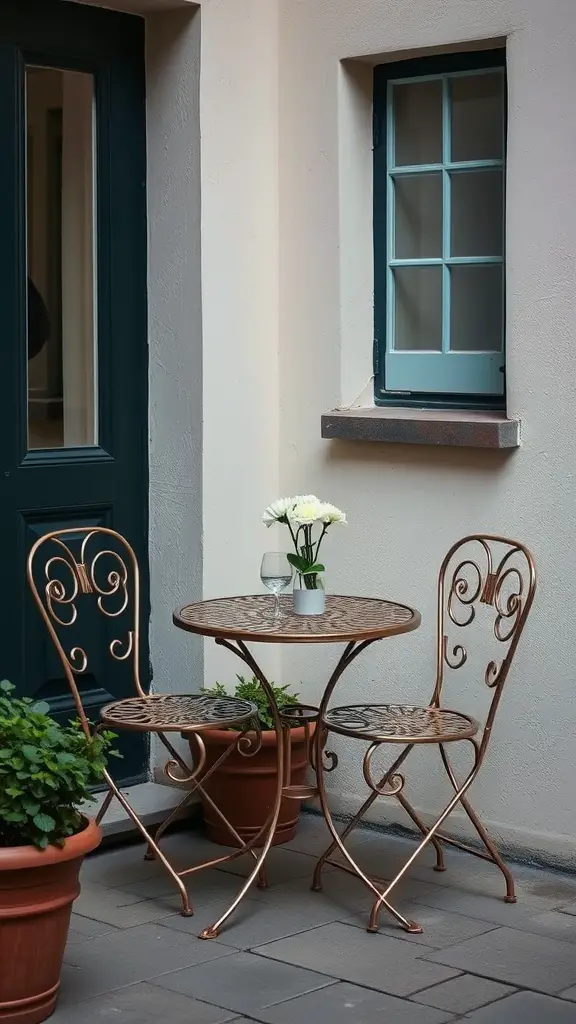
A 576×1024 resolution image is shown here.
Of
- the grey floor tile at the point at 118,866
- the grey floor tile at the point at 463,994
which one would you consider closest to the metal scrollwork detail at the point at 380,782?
the grey floor tile at the point at 463,994

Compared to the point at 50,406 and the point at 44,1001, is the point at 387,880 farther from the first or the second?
the point at 50,406

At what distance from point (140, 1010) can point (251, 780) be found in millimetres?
1327

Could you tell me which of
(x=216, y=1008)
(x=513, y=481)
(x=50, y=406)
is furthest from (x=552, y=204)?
(x=216, y=1008)

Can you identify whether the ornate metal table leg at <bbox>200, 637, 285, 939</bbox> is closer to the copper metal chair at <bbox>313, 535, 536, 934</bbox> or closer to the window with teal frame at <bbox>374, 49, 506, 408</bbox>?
the copper metal chair at <bbox>313, 535, 536, 934</bbox>

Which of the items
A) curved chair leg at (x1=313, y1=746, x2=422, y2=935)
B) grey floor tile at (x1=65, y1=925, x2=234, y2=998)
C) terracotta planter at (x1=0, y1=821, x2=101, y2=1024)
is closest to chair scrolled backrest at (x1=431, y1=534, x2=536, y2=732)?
curved chair leg at (x1=313, y1=746, x2=422, y2=935)

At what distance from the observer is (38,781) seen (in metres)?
3.46

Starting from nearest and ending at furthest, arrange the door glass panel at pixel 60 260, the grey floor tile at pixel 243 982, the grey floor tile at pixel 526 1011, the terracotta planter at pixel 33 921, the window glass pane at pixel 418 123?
the terracotta planter at pixel 33 921
the grey floor tile at pixel 526 1011
the grey floor tile at pixel 243 982
the door glass panel at pixel 60 260
the window glass pane at pixel 418 123

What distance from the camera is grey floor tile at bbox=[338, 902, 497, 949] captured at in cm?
407

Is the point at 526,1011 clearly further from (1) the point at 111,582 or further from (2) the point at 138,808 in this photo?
(1) the point at 111,582

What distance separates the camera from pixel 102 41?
16.3 feet

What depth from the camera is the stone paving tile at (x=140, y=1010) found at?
11.6 ft

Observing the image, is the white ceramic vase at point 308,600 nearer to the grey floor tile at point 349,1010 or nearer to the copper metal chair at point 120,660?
the copper metal chair at point 120,660

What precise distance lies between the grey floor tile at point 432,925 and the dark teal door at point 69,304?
1302 mm

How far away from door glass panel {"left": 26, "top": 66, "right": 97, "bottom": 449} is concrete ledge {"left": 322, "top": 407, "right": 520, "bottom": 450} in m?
0.87
